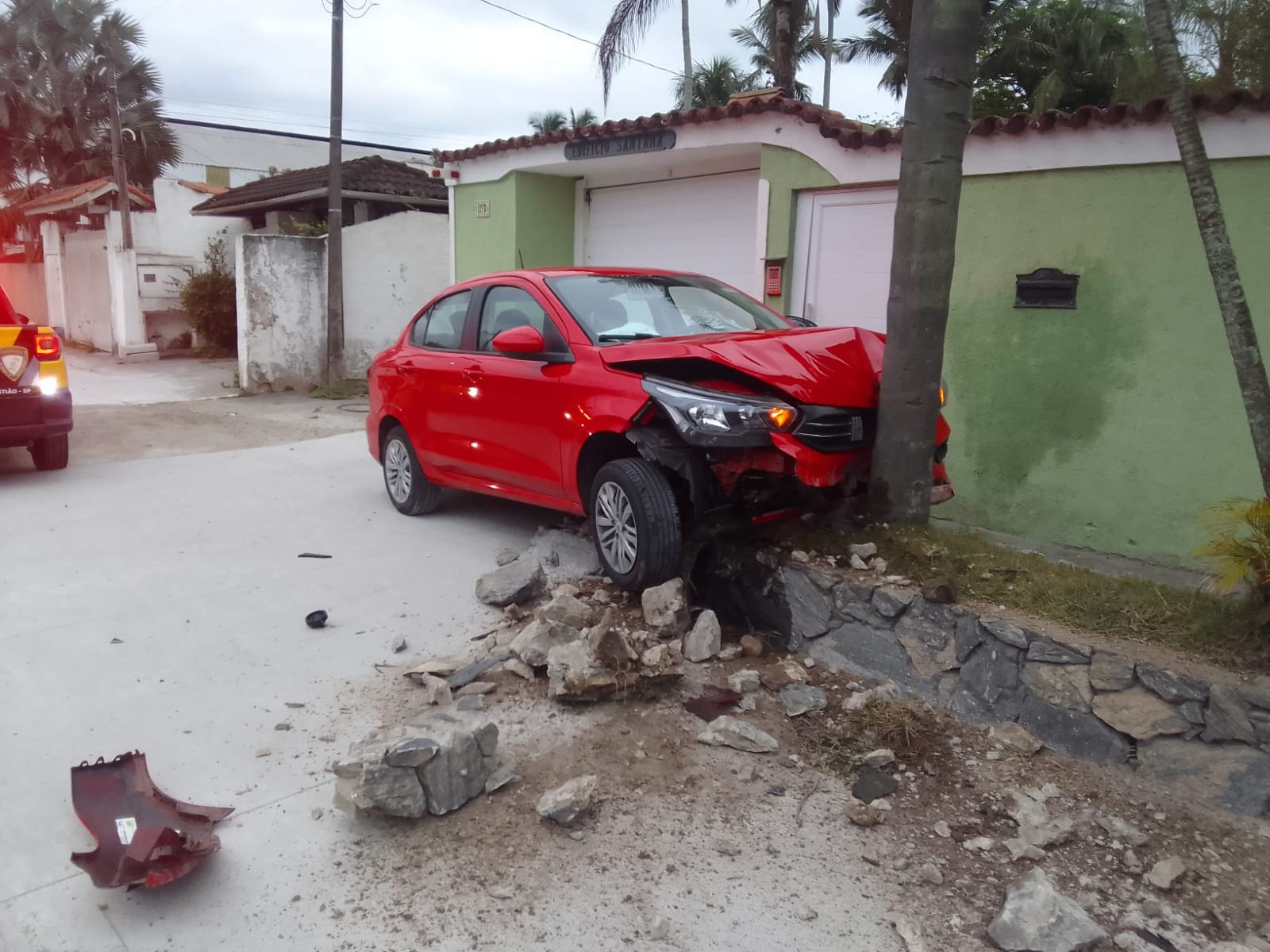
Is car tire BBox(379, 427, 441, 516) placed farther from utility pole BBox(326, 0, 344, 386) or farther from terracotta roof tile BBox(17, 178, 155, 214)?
terracotta roof tile BBox(17, 178, 155, 214)

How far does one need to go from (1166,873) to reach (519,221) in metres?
9.62

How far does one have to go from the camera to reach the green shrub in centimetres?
1712

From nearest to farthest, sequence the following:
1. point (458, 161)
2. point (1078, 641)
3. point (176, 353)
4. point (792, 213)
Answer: point (1078, 641) → point (792, 213) → point (458, 161) → point (176, 353)

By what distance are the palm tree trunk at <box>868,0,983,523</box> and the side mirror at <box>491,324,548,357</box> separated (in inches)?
72.3

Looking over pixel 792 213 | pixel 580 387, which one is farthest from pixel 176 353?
pixel 580 387

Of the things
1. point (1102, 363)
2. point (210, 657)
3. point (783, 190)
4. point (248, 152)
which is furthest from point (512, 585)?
point (248, 152)

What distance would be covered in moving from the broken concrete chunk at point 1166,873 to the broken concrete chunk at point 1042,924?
33 centimetres

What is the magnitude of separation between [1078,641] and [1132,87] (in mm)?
11201

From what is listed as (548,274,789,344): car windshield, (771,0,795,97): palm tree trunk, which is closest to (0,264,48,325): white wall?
(771,0,795,97): palm tree trunk

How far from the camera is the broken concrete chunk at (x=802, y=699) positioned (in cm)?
404

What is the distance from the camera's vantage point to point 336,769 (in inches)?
131

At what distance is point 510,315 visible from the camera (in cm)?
591

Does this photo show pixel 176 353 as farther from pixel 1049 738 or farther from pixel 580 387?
pixel 1049 738

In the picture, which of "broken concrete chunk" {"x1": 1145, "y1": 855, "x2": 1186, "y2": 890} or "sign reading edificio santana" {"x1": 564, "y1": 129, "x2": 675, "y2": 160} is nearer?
"broken concrete chunk" {"x1": 1145, "y1": 855, "x2": 1186, "y2": 890}
